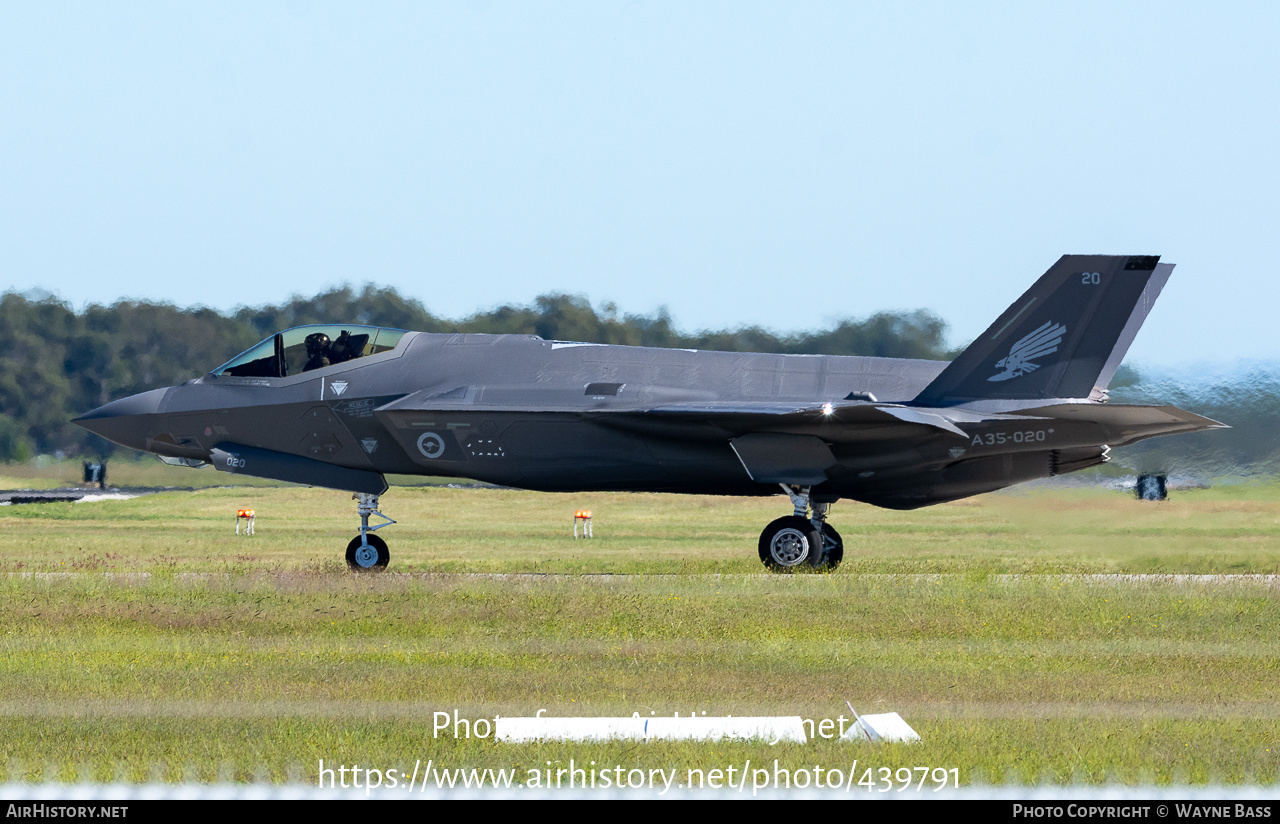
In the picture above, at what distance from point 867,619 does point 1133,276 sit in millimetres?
7122

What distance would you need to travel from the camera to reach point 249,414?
1859cm

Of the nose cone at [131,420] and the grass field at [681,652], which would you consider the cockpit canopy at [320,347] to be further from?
the grass field at [681,652]

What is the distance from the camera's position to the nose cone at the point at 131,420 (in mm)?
18859

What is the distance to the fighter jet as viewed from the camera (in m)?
17.6

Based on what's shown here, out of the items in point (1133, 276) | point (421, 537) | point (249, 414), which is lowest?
point (421, 537)

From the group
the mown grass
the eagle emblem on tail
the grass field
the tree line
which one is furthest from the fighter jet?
the tree line

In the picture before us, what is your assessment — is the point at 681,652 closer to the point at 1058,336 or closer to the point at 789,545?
the point at 789,545

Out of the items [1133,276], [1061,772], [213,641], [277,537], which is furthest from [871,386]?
[277,537]

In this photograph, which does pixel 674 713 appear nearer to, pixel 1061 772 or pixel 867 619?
pixel 1061 772

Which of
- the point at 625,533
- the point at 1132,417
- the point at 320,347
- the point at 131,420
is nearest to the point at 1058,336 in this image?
the point at 1132,417

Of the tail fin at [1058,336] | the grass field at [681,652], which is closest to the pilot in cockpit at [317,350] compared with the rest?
the grass field at [681,652]

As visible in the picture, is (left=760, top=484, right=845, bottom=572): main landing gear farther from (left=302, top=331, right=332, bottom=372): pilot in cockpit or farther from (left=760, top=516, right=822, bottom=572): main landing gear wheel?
(left=302, top=331, right=332, bottom=372): pilot in cockpit
